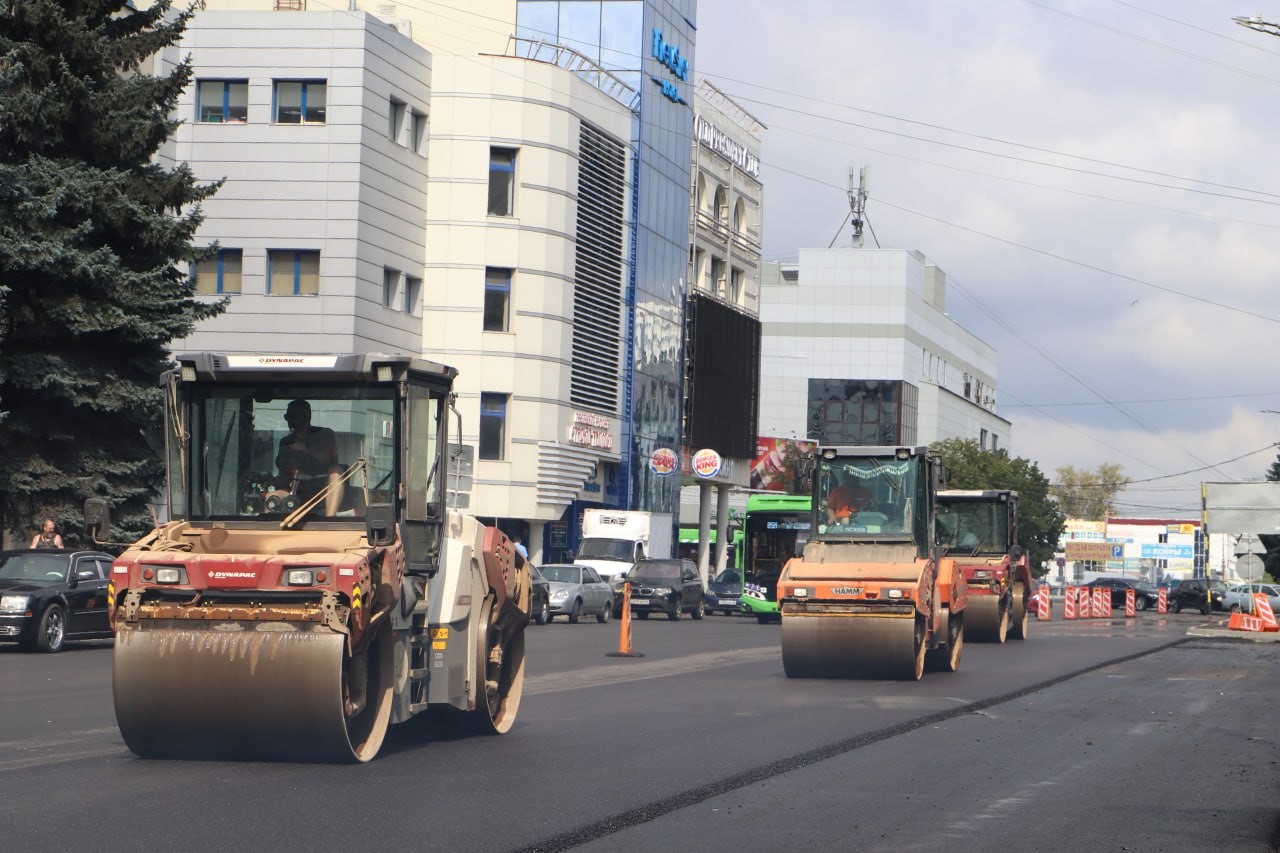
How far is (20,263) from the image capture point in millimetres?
26969

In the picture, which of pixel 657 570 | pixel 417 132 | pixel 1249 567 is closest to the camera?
pixel 1249 567

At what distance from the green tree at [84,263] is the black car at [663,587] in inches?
689

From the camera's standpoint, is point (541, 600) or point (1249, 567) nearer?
point (541, 600)

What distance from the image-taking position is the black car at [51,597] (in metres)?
23.4

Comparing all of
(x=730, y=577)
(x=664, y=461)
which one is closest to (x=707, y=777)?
(x=730, y=577)

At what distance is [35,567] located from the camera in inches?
962

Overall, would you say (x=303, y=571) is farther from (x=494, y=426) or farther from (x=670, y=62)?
(x=670, y=62)

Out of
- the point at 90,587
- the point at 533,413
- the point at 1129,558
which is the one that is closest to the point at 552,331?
the point at 533,413

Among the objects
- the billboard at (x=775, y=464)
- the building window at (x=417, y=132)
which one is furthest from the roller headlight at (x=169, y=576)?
the billboard at (x=775, y=464)

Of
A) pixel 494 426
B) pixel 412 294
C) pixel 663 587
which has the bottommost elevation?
pixel 663 587

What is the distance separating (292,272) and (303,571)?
39.0m

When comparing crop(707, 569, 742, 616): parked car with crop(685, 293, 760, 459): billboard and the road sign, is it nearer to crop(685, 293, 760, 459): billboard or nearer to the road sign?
the road sign

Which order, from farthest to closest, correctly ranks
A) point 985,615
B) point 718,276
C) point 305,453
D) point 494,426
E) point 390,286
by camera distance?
point 718,276, point 494,426, point 390,286, point 985,615, point 305,453

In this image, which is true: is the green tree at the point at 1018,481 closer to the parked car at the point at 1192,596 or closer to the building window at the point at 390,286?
the parked car at the point at 1192,596
